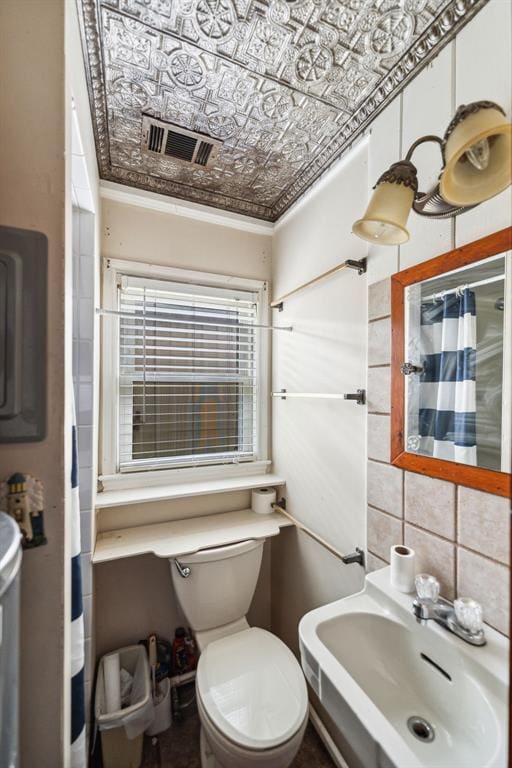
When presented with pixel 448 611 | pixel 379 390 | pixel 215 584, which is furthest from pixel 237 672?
pixel 379 390

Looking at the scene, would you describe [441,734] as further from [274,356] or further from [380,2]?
[380,2]

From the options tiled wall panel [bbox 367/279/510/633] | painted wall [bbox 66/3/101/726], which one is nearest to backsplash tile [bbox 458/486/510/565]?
tiled wall panel [bbox 367/279/510/633]

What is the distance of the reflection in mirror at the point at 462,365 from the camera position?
0.81 meters

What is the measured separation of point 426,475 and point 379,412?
26cm

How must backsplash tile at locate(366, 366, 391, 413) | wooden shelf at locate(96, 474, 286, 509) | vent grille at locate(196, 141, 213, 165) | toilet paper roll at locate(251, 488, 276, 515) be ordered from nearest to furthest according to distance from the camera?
backsplash tile at locate(366, 366, 391, 413) < vent grille at locate(196, 141, 213, 165) < wooden shelf at locate(96, 474, 286, 509) < toilet paper roll at locate(251, 488, 276, 515)

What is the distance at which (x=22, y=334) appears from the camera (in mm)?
670

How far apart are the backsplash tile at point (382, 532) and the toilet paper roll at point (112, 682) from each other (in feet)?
4.00

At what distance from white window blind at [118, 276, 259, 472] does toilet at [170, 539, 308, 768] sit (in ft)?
1.81

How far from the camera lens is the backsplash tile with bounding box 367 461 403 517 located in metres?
1.08

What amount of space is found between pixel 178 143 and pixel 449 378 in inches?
56.0

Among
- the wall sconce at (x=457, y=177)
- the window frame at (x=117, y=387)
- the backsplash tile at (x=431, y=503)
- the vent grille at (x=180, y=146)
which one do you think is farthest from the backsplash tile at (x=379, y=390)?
the vent grille at (x=180, y=146)

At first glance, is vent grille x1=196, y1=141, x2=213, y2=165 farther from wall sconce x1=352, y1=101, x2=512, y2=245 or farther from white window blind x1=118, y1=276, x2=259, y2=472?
wall sconce x1=352, y1=101, x2=512, y2=245

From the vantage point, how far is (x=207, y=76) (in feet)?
3.52

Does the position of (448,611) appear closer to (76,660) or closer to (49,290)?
(76,660)
